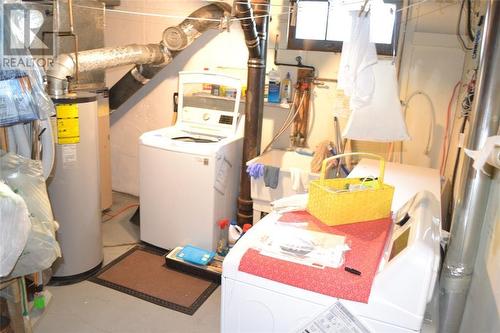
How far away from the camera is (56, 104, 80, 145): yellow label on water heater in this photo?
97.5 inches

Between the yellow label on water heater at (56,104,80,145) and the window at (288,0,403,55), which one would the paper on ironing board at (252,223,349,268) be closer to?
the yellow label on water heater at (56,104,80,145)

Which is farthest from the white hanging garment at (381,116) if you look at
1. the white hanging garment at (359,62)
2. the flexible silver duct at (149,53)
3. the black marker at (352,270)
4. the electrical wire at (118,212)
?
the electrical wire at (118,212)

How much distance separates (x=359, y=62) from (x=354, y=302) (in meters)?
1.09

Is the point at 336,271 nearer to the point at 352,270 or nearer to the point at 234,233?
the point at 352,270

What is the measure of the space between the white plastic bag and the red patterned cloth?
0.92 metres

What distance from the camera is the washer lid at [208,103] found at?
324cm

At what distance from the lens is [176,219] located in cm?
307

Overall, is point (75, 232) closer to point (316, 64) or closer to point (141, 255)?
point (141, 255)

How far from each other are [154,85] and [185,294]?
6.91 feet

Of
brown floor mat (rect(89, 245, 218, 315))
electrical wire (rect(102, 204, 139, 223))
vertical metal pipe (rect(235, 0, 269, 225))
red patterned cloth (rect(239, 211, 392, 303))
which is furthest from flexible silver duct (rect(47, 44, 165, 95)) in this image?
red patterned cloth (rect(239, 211, 392, 303))

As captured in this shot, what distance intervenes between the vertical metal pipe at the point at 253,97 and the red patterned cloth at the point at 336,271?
5.58 ft

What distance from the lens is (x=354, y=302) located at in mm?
1230

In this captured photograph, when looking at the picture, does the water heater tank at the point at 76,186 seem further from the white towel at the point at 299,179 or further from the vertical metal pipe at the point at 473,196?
the vertical metal pipe at the point at 473,196

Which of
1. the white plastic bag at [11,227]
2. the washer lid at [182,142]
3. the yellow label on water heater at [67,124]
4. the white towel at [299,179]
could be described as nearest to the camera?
the white plastic bag at [11,227]
